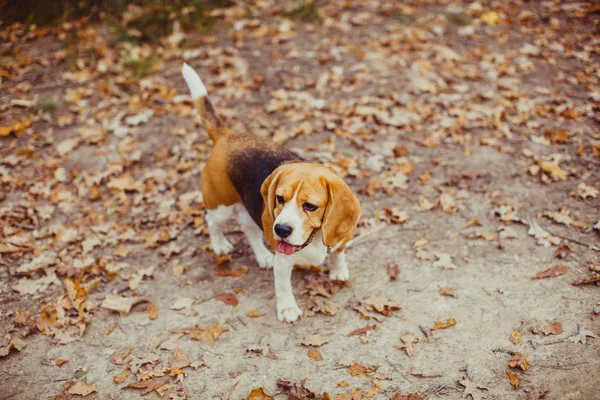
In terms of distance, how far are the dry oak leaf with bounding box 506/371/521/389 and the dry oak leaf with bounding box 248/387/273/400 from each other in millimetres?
→ 1703

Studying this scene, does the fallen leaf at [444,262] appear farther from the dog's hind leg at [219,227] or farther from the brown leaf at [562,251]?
the dog's hind leg at [219,227]

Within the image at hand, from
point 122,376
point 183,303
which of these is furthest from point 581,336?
point 122,376

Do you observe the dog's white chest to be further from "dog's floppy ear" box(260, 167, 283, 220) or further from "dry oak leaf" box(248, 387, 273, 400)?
"dry oak leaf" box(248, 387, 273, 400)

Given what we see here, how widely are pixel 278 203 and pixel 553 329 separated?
2.33 meters

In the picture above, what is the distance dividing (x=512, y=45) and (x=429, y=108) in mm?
2312

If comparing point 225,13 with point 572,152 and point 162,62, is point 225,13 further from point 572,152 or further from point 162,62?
point 572,152

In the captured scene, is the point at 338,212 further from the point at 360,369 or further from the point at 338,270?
the point at 360,369

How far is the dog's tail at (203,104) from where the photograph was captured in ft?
13.3

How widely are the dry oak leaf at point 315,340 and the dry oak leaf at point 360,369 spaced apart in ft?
1.08

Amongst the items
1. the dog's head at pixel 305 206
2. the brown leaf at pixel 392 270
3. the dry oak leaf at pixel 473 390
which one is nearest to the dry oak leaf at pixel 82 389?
the dog's head at pixel 305 206

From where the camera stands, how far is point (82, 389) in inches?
135

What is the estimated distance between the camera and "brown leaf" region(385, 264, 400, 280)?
4101mm

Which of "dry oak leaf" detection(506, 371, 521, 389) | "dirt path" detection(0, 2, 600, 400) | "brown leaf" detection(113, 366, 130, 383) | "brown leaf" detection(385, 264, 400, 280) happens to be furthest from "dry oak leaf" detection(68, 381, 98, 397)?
"dry oak leaf" detection(506, 371, 521, 389)

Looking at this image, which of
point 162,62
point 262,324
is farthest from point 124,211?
point 162,62
